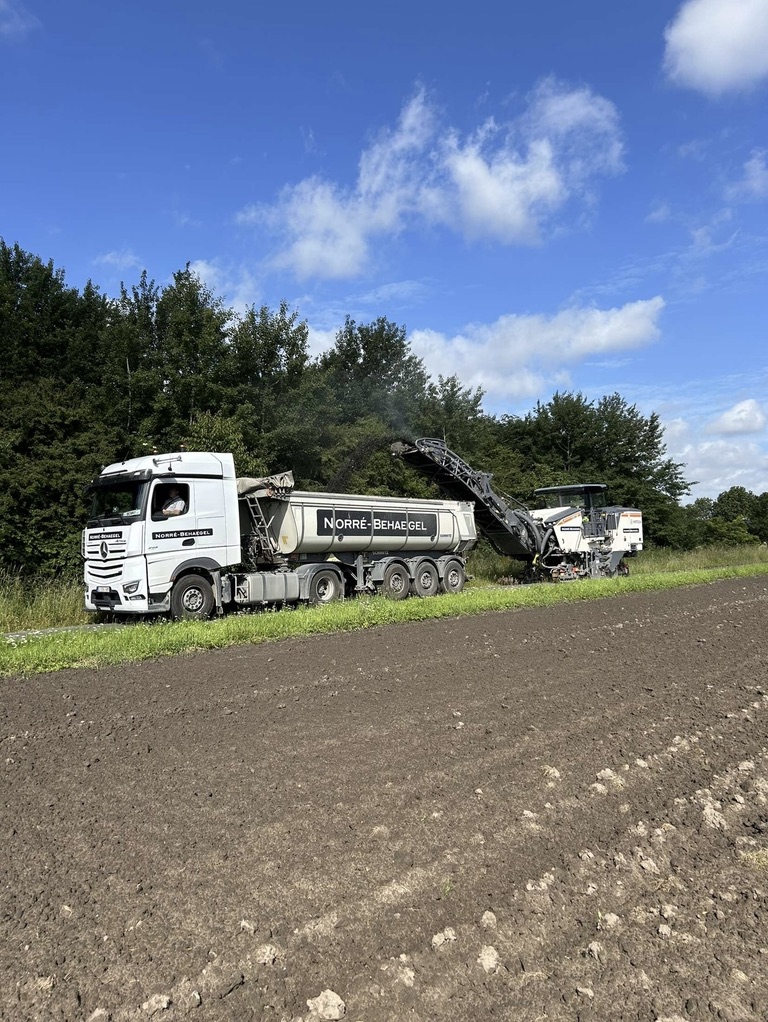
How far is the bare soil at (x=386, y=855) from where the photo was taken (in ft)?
7.98

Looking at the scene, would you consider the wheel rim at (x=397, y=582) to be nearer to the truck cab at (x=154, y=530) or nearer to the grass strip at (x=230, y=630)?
the grass strip at (x=230, y=630)

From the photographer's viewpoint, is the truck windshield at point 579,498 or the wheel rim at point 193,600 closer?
the wheel rim at point 193,600

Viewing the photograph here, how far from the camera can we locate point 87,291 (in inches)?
1169

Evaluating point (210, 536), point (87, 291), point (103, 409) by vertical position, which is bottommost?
point (210, 536)

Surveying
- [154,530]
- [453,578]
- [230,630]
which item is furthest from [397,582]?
[230,630]

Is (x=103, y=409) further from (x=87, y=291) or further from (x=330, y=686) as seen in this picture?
(x=330, y=686)

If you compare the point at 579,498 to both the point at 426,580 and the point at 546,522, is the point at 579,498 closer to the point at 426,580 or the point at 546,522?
the point at 546,522

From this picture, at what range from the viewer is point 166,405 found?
2577 cm

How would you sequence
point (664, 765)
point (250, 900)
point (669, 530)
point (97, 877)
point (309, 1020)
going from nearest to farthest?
point (309, 1020)
point (250, 900)
point (97, 877)
point (664, 765)
point (669, 530)

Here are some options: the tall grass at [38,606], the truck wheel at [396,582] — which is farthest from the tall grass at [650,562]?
the tall grass at [38,606]

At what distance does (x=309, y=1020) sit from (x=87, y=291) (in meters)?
32.0

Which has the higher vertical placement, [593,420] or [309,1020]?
[593,420]

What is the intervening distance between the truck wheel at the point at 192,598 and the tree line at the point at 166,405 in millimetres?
7502

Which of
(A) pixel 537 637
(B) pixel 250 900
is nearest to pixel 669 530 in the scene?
(A) pixel 537 637
